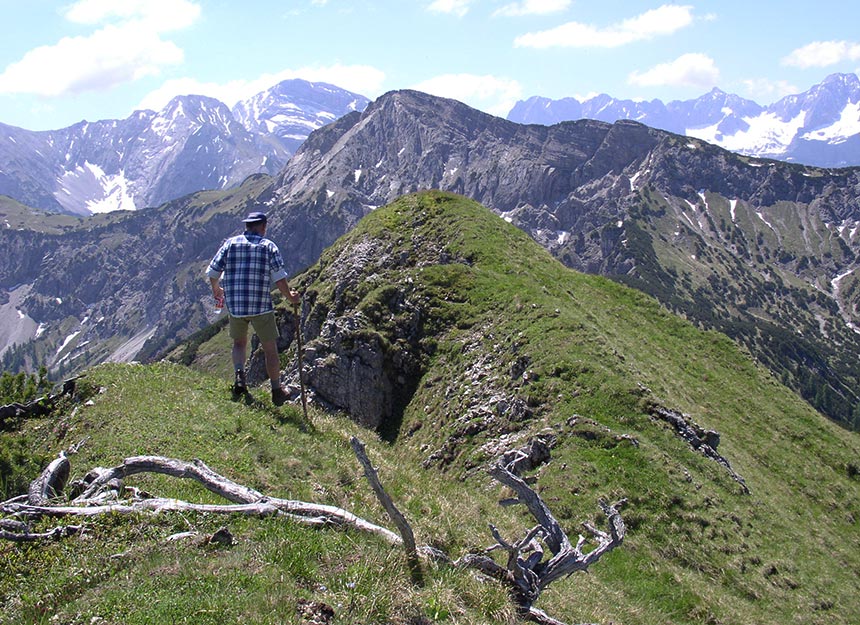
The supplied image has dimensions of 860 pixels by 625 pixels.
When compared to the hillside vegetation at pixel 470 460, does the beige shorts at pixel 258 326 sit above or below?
above

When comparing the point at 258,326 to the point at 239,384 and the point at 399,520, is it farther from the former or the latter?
the point at 399,520

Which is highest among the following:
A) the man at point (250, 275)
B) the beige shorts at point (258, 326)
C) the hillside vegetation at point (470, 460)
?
the man at point (250, 275)

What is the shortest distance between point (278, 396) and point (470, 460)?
1235cm

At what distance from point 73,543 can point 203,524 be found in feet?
5.38

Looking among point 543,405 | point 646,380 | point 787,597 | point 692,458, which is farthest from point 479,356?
point 787,597

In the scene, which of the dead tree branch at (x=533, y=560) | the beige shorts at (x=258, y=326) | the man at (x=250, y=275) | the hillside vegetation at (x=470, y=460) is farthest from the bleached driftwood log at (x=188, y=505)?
the beige shorts at (x=258, y=326)

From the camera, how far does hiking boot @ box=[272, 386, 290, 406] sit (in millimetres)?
16984

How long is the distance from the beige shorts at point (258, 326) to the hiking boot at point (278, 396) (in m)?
1.53

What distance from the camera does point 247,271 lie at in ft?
52.3

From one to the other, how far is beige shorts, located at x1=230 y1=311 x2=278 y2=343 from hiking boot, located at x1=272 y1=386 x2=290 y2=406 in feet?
5.02

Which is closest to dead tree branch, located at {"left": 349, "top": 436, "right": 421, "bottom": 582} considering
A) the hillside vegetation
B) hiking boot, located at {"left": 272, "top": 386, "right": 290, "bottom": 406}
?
the hillside vegetation

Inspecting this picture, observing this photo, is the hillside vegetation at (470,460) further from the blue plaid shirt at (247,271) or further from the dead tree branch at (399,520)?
the blue plaid shirt at (247,271)

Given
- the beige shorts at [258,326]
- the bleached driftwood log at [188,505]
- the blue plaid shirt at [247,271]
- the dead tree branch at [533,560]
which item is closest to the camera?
the bleached driftwood log at [188,505]

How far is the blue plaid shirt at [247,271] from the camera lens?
15.9m
